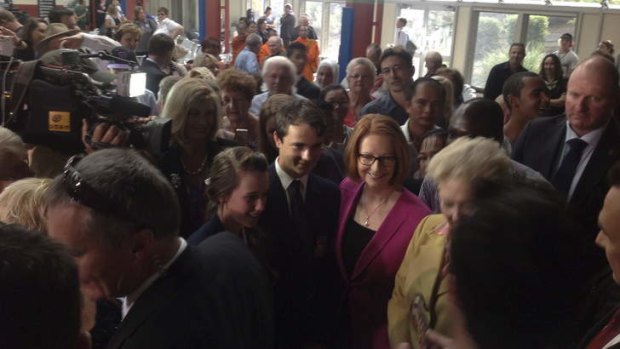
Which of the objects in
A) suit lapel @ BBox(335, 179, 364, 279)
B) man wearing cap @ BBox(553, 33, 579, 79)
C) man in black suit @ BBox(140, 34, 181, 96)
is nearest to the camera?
suit lapel @ BBox(335, 179, 364, 279)

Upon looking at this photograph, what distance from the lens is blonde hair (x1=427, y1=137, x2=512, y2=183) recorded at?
207cm

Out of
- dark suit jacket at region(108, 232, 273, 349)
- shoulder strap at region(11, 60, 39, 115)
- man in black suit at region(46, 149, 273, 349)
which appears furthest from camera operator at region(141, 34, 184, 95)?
man in black suit at region(46, 149, 273, 349)

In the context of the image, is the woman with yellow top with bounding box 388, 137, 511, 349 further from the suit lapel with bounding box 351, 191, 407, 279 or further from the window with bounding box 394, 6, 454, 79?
the window with bounding box 394, 6, 454, 79

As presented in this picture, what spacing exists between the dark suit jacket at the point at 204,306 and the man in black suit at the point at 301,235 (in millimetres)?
717

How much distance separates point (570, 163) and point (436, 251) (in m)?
1.26

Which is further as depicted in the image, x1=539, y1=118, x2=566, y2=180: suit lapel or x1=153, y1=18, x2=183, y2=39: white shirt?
x1=153, y1=18, x2=183, y2=39: white shirt

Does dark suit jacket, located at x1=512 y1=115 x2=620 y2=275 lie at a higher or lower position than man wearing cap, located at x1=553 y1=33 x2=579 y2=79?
lower

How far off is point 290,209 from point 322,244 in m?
0.21

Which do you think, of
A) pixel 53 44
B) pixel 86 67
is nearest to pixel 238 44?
pixel 53 44

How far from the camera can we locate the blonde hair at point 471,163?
2.07 m

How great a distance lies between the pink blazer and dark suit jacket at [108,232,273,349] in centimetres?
75

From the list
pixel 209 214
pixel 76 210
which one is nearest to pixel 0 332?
pixel 76 210

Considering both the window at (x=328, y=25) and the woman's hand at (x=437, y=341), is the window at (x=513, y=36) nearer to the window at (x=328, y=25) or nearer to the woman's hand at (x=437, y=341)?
the window at (x=328, y=25)

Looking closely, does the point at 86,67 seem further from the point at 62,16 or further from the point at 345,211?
the point at 62,16
